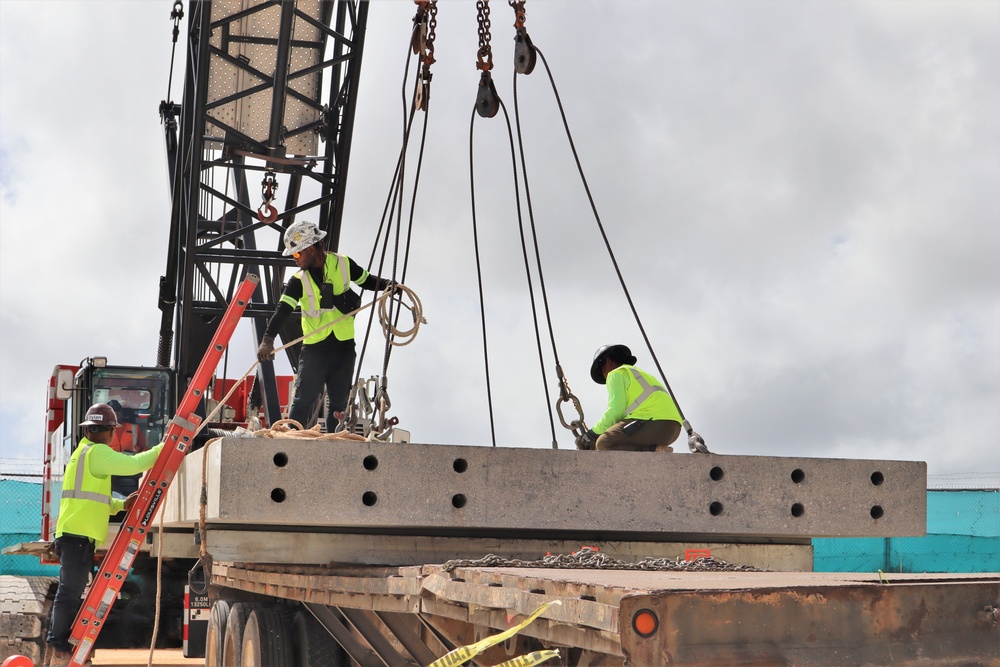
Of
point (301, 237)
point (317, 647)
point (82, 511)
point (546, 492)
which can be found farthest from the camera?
point (301, 237)

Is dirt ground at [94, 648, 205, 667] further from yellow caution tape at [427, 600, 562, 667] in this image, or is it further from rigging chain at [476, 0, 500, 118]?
yellow caution tape at [427, 600, 562, 667]

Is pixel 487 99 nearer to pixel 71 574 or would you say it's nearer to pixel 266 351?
pixel 266 351

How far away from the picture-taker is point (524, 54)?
7.38m

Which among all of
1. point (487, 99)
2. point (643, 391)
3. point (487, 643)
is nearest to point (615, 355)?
point (643, 391)

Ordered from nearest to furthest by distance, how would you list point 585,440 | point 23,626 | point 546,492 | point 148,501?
1. point 546,492
2. point 148,501
3. point 585,440
4. point 23,626

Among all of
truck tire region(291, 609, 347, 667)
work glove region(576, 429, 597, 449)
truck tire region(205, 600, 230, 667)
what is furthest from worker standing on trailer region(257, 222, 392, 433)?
truck tire region(291, 609, 347, 667)

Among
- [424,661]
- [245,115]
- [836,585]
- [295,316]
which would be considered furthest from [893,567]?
[836,585]

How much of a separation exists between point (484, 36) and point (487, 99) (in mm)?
376

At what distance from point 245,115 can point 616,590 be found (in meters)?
9.81

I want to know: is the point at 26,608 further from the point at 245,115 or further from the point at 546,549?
the point at 546,549

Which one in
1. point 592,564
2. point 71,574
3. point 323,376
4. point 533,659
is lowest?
point 533,659

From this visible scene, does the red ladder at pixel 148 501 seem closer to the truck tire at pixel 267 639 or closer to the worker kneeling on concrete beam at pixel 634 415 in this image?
the truck tire at pixel 267 639

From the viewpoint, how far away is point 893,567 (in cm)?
1678

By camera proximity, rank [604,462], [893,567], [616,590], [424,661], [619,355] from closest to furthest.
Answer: [616,590] → [424,661] → [604,462] → [619,355] → [893,567]
